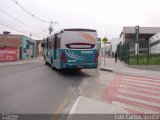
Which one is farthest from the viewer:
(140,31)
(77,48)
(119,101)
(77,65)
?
(140,31)

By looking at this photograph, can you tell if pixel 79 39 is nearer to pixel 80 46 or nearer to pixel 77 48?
pixel 80 46

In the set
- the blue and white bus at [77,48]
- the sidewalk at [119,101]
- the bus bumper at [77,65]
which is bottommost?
the sidewalk at [119,101]

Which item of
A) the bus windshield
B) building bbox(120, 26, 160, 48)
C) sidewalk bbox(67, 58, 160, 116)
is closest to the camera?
sidewalk bbox(67, 58, 160, 116)

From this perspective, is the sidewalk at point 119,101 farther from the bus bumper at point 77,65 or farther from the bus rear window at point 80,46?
the bus rear window at point 80,46

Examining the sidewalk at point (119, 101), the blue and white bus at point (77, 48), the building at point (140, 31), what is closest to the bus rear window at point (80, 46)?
the blue and white bus at point (77, 48)

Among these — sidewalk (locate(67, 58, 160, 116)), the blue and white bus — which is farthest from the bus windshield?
sidewalk (locate(67, 58, 160, 116))

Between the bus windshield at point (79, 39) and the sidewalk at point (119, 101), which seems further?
the bus windshield at point (79, 39)

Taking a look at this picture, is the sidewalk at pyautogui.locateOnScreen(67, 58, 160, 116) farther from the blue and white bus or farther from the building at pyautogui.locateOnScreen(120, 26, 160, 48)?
the building at pyautogui.locateOnScreen(120, 26, 160, 48)

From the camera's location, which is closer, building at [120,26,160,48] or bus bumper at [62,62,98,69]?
bus bumper at [62,62,98,69]

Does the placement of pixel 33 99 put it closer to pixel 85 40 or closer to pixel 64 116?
pixel 64 116

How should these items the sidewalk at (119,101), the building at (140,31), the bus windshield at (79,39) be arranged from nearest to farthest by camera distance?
the sidewalk at (119,101), the bus windshield at (79,39), the building at (140,31)

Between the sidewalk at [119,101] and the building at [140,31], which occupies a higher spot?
the building at [140,31]

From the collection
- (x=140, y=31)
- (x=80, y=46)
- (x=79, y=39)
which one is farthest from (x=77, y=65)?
(x=140, y=31)

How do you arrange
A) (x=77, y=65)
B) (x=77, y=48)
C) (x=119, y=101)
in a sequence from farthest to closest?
(x=77, y=65) → (x=77, y=48) → (x=119, y=101)
